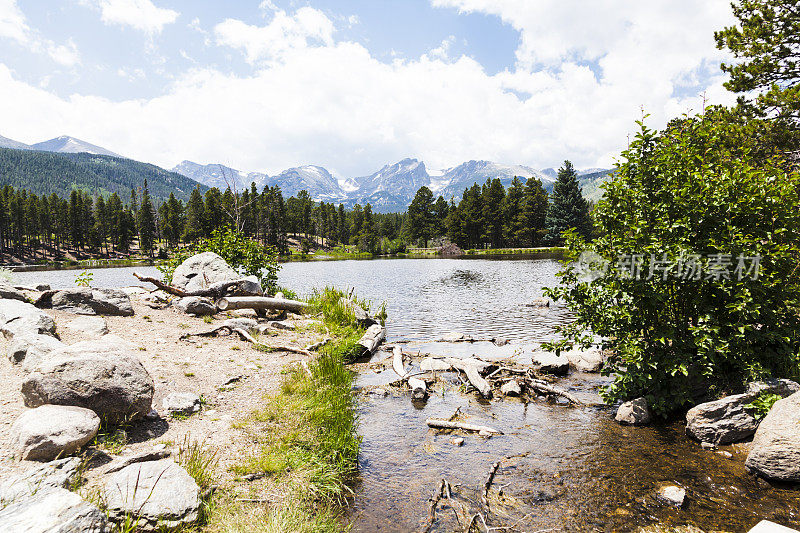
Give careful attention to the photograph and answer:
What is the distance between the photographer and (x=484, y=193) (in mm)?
112000

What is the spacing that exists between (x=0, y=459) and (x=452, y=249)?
106 m

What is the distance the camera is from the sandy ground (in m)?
6.10

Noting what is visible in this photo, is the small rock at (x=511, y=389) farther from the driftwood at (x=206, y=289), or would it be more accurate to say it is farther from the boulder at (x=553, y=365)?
the driftwood at (x=206, y=289)

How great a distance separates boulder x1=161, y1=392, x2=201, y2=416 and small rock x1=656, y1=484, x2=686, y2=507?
27.6ft

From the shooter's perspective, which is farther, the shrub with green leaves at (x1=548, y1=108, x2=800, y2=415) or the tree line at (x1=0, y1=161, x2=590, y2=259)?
the tree line at (x1=0, y1=161, x2=590, y2=259)

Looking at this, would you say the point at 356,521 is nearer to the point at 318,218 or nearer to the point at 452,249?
the point at 452,249

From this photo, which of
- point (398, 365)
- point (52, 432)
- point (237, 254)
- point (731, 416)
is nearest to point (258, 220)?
point (237, 254)

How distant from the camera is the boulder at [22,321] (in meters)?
8.83

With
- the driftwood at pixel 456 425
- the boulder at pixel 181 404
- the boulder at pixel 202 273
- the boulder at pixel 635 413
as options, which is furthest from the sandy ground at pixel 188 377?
the boulder at pixel 635 413

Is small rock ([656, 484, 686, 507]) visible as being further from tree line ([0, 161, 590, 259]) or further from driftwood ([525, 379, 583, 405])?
tree line ([0, 161, 590, 259])

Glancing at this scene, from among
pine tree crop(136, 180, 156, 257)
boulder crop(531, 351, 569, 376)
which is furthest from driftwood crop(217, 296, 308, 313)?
pine tree crop(136, 180, 156, 257)

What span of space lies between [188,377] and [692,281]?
11699 mm

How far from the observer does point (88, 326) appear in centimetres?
1099

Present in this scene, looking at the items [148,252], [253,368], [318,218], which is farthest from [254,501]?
[318,218]
